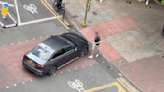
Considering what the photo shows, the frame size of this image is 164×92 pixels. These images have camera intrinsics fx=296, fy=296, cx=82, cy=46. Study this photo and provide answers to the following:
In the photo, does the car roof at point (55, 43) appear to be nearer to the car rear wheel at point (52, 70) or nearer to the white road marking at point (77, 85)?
the car rear wheel at point (52, 70)

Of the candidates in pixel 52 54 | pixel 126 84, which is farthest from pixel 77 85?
pixel 126 84

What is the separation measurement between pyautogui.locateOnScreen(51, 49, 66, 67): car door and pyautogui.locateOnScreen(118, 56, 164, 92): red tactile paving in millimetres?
3548

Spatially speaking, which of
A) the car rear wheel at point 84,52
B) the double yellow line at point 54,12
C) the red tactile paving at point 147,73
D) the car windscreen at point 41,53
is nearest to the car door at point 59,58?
the car windscreen at point 41,53

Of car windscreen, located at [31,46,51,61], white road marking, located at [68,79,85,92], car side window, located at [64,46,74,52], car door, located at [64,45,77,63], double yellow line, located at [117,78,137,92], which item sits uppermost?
car windscreen, located at [31,46,51,61]

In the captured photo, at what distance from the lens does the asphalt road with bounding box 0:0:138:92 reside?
15.1m

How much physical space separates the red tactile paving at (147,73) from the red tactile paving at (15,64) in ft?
7.43

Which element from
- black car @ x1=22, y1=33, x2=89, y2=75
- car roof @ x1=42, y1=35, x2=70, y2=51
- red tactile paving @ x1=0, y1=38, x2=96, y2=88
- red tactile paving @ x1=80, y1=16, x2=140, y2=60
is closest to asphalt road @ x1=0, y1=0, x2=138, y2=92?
red tactile paving @ x1=0, y1=38, x2=96, y2=88

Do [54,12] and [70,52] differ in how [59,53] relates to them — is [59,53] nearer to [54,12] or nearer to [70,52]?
[70,52]

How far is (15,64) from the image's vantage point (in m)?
16.1

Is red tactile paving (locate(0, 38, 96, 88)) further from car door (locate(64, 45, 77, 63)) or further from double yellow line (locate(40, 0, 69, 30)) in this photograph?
double yellow line (locate(40, 0, 69, 30))

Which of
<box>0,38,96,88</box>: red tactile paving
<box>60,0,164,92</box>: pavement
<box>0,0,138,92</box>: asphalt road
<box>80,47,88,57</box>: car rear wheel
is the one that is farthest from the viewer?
<box>80,47,88,57</box>: car rear wheel

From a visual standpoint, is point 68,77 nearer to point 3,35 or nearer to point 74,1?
point 3,35

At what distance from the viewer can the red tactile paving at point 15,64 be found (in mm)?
15217

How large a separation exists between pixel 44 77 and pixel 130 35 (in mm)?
7252
